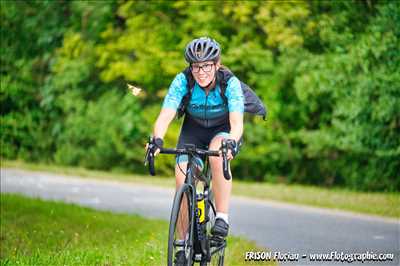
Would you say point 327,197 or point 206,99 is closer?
point 206,99

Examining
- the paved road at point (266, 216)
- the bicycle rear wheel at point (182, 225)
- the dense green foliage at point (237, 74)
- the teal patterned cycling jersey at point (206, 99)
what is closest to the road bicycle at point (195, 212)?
the bicycle rear wheel at point (182, 225)

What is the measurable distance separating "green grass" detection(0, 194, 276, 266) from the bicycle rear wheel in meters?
1.85

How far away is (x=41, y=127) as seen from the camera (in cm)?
2711

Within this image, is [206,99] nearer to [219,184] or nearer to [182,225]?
[219,184]

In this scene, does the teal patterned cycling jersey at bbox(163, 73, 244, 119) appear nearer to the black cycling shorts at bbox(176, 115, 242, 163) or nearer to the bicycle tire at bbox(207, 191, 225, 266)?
the black cycling shorts at bbox(176, 115, 242, 163)

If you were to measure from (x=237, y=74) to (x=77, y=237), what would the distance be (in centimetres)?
1087

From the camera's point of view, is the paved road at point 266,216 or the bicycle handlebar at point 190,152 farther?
the paved road at point 266,216

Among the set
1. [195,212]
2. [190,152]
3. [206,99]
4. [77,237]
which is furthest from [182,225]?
[77,237]

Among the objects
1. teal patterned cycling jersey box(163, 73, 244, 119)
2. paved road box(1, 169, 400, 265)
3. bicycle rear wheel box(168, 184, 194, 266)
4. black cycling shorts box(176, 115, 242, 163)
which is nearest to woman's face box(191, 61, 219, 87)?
teal patterned cycling jersey box(163, 73, 244, 119)

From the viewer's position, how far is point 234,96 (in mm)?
7375

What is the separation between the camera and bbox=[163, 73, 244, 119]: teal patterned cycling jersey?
7348 mm

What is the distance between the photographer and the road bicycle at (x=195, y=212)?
682 centimetres

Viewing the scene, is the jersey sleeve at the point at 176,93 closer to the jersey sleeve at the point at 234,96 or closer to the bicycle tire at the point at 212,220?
the jersey sleeve at the point at 234,96

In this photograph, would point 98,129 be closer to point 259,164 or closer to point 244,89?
point 259,164
